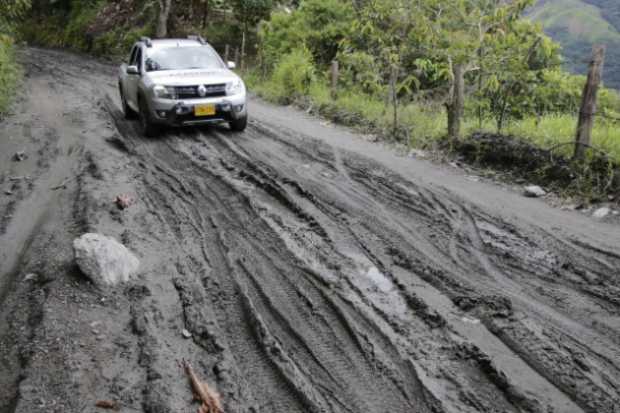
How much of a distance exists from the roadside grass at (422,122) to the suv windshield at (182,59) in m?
3.17

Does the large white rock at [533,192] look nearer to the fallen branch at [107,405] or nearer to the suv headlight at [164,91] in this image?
the fallen branch at [107,405]

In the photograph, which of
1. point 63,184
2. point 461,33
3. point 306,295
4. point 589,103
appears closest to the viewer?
point 306,295

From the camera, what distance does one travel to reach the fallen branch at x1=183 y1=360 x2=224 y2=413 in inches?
123

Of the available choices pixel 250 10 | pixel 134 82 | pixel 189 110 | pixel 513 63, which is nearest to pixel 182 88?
pixel 189 110

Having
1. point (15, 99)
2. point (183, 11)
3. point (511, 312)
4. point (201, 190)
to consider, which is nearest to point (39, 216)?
point (201, 190)

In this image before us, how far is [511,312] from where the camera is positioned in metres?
4.18

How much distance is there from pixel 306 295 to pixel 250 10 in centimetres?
2218

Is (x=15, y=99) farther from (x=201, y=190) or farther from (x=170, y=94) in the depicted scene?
(x=201, y=190)

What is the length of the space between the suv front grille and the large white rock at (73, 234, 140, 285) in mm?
5645

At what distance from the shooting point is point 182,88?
32.2 feet

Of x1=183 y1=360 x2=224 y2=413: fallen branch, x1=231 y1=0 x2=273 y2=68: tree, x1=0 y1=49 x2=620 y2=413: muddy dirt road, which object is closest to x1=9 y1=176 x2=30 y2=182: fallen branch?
x1=0 y1=49 x2=620 y2=413: muddy dirt road

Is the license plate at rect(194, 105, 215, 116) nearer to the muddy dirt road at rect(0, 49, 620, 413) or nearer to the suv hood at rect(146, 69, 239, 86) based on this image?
the suv hood at rect(146, 69, 239, 86)

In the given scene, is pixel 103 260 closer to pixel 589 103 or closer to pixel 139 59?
pixel 589 103

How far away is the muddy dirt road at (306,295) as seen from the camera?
3334mm
